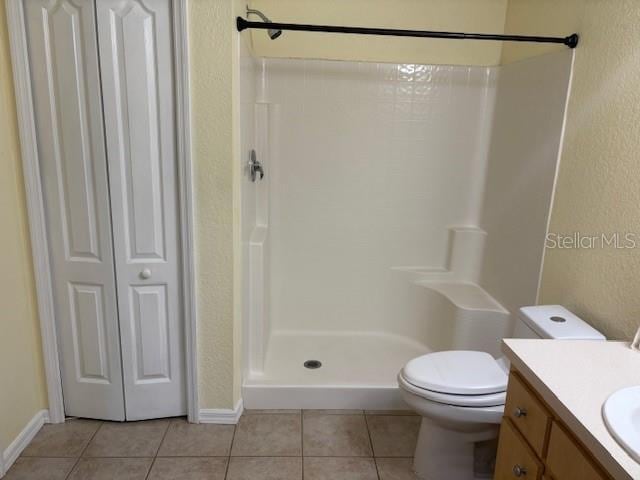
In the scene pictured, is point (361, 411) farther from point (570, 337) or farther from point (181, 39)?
point (181, 39)

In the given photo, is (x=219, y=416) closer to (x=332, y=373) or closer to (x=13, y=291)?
(x=332, y=373)

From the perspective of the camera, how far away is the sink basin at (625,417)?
917 mm

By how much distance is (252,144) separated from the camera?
99.7 inches

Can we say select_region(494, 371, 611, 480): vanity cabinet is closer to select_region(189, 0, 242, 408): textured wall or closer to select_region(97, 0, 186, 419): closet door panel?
select_region(189, 0, 242, 408): textured wall

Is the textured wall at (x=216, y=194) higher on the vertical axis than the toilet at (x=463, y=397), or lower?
higher

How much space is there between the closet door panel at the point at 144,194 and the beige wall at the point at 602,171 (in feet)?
5.51

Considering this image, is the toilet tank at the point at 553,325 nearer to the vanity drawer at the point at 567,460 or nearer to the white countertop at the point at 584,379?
the white countertop at the point at 584,379

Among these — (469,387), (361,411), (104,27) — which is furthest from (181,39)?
(361,411)

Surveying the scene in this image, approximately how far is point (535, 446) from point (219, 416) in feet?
4.83

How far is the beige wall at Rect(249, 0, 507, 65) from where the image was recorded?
2.65 metres

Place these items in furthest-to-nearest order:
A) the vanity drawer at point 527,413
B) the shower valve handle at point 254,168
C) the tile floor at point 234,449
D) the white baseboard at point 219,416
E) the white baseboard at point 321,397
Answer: the shower valve handle at point 254,168 < the white baseboard at point 321,397 < the white baseboard at point 219,416 < the tile floor at point 234,449 < the vanity drawer at point 527,413

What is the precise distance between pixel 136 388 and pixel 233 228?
91 cm

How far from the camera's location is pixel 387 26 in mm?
2686

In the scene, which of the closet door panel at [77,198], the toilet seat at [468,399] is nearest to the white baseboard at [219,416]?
the closet door panel at [77,198]
